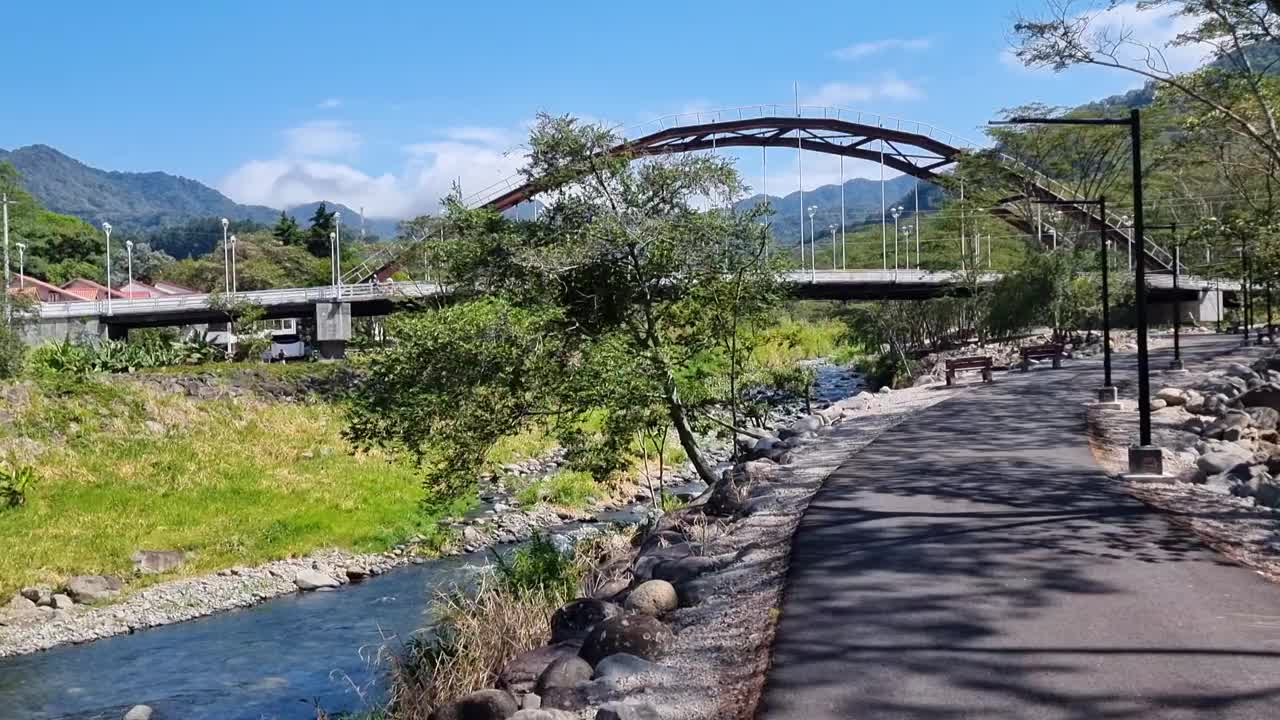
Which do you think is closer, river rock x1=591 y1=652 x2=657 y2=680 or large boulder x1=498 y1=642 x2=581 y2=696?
river rock x1=591 y1=652 x2=657 y2=680

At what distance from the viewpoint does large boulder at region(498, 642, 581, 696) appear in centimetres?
912

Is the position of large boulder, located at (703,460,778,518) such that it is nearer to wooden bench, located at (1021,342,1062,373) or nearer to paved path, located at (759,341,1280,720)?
paved path, located at (759,341,1280,720)

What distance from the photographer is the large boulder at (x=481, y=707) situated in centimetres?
820

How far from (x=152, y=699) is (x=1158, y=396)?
19.2 m

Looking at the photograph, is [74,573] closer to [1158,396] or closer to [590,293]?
[590,293]

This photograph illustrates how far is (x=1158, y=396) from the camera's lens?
23.6 metres

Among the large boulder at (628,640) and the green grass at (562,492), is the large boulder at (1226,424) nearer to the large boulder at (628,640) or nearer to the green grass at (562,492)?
the large boulder at (628,640)

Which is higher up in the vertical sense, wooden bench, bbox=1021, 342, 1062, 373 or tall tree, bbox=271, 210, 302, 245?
tall tree, bbox=271, 210, 302, 245

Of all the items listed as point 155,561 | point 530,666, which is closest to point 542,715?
point 530,666

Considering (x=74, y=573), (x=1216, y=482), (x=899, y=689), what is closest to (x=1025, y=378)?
(x=1216, y=482)

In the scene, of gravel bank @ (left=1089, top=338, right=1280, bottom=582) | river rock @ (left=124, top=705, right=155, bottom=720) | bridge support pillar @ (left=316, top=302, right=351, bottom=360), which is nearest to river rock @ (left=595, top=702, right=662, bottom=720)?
gravel bank @ (left=1089, top=338, right=1280, bottom=582)

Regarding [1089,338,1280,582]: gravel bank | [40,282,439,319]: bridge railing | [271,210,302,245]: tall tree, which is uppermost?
[271,210,302,245]: tall tree

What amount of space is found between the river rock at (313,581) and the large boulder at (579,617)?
1359cm

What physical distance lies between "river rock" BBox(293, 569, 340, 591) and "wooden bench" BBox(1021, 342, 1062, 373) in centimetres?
2273
